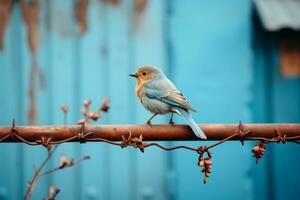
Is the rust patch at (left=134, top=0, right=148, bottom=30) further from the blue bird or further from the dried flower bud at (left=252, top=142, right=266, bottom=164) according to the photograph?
the dried flower bud at (left=252, top=142, right=266, bottom=164)

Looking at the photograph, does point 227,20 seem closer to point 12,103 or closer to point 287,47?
point 287,47

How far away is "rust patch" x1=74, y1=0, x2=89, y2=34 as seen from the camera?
3.56 meters

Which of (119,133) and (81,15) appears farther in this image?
(81,15)

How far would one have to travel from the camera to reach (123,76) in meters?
3.56

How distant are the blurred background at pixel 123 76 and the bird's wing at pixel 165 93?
102cm

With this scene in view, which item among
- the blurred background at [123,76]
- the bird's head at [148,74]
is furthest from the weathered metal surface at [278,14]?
the bird's head at [148,74]

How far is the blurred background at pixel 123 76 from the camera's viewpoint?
139 inches

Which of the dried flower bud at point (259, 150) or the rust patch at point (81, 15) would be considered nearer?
the dried flower bud at point (259, 150)

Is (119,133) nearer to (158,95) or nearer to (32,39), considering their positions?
(158,95)

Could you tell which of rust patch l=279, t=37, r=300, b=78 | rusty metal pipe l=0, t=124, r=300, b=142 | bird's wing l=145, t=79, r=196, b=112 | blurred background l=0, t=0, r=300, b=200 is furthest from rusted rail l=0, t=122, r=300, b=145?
rust patch l=279, t=37, r=300, b=78

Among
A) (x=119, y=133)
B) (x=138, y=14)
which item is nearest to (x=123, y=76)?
(x=138, y=14)

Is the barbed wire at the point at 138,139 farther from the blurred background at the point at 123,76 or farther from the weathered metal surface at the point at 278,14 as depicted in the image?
the weathered metal surface at the point at 278,14

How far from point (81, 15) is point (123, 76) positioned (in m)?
0.59

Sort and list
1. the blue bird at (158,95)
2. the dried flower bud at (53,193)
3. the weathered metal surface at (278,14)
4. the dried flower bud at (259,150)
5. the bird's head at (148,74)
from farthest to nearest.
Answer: the weathered metal surface at (278,14)
the bird's head at (148,74)
the blue bird at (158,95)
the dried flower bud at (53,193)
the dried flower bud at (259,150)
